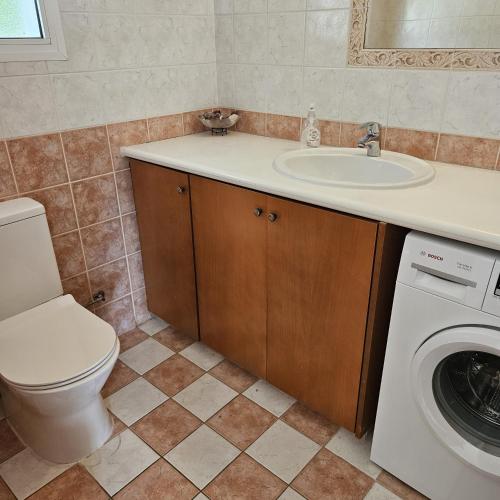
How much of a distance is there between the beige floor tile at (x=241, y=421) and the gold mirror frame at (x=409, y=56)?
1.41 m

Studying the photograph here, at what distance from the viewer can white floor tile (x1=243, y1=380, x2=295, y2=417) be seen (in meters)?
1.73

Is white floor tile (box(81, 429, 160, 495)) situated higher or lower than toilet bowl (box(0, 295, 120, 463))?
lower

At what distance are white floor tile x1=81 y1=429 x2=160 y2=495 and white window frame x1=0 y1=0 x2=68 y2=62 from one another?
4.59 ft

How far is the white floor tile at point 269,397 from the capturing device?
1.73 m

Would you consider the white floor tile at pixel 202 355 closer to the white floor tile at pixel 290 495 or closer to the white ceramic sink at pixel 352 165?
the white floor tile at pixel 290 495

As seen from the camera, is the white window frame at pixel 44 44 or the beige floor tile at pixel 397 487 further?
the white window frame at pixel 44 44

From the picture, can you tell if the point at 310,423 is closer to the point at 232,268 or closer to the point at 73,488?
the point at 232,268

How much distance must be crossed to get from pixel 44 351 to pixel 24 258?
0.37 meters

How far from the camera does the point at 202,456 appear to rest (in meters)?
1.53

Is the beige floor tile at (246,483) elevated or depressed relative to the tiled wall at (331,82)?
depressed

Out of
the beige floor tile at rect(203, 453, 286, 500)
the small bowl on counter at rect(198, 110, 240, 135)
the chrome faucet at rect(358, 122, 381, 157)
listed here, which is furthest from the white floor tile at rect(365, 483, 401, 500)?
the small bowl on counter at rect(198, 110, 240, 135)

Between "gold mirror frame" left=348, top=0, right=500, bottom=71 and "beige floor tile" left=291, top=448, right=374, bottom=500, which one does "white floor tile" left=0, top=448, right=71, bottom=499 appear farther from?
"gold mirror frame" left=348, top=0, right=500, bottom=71

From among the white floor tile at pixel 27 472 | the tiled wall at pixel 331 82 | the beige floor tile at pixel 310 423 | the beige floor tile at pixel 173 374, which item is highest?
the tiled wall at pixel 331 82

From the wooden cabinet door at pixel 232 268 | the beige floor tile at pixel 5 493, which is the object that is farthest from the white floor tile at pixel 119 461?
the wooden cabinet door at pixel 232 268
